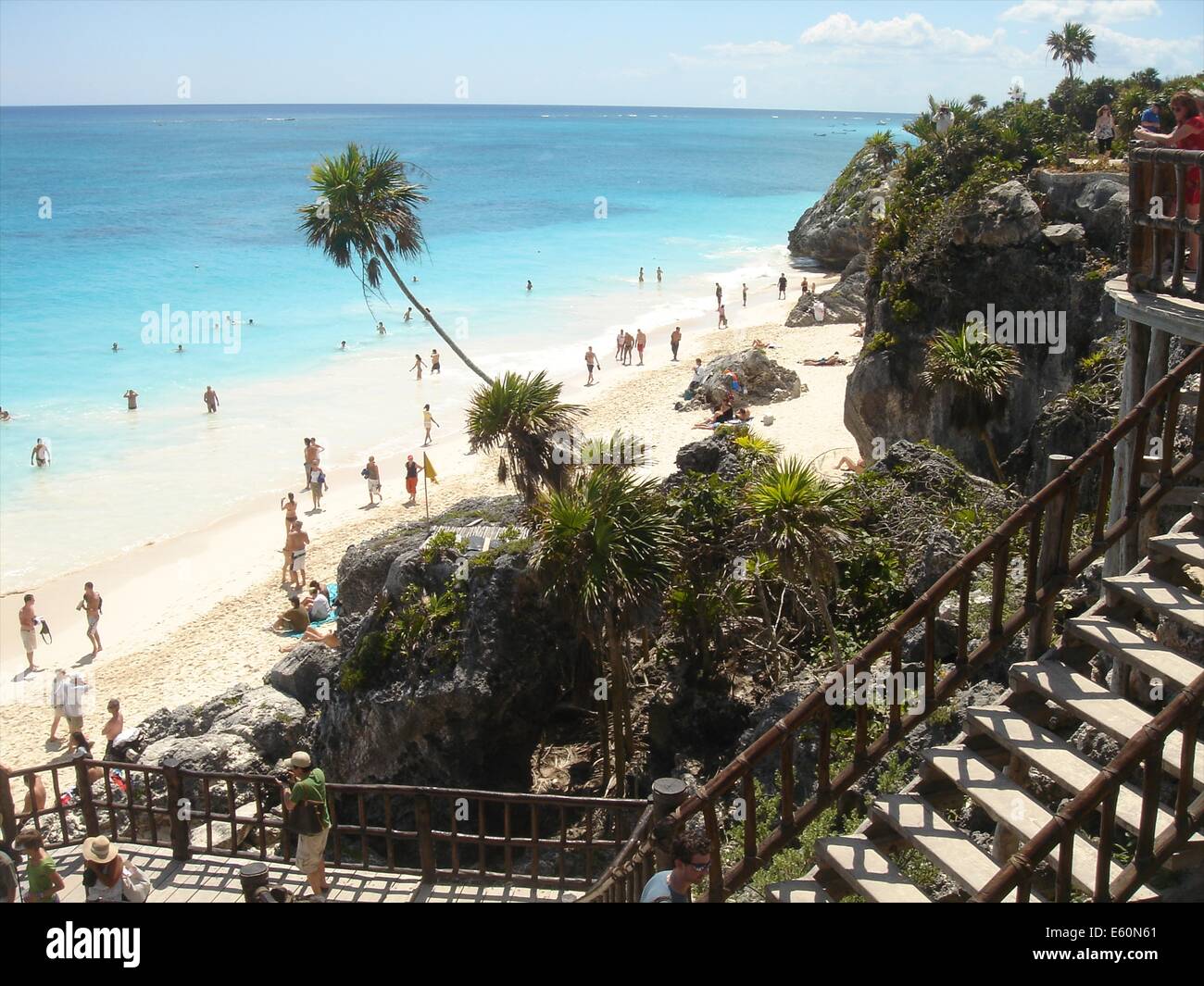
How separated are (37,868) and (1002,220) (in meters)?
17.5

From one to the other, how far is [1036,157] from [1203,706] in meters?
17.9

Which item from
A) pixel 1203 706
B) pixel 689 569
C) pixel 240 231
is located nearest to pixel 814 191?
pixel 240 231

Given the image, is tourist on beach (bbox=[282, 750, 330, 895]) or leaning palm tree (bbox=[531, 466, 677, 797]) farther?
leaning palm tree (bbox=[531, 466, 677, 797])

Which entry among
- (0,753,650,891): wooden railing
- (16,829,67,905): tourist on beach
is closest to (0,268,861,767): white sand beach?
(0,753,650,891): wooden railing

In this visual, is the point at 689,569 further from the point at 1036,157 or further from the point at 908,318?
the point at 1036,157

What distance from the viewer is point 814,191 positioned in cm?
12538

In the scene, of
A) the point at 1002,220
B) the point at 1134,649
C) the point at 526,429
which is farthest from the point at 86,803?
the point at 1002,220

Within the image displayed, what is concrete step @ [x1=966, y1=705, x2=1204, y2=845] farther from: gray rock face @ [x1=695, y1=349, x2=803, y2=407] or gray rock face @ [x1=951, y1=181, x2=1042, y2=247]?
gray rock face @ [x1=695, y1=349, x2=803, y2=407]

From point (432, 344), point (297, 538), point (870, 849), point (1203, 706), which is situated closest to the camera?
point (1203, 706)

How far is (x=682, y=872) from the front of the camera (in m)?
5.31

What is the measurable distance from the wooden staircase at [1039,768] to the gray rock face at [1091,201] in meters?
12.8

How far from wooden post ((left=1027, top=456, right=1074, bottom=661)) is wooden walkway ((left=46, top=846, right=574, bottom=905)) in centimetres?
358

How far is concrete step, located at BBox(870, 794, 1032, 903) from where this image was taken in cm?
543

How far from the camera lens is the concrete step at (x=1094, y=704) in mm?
5523
